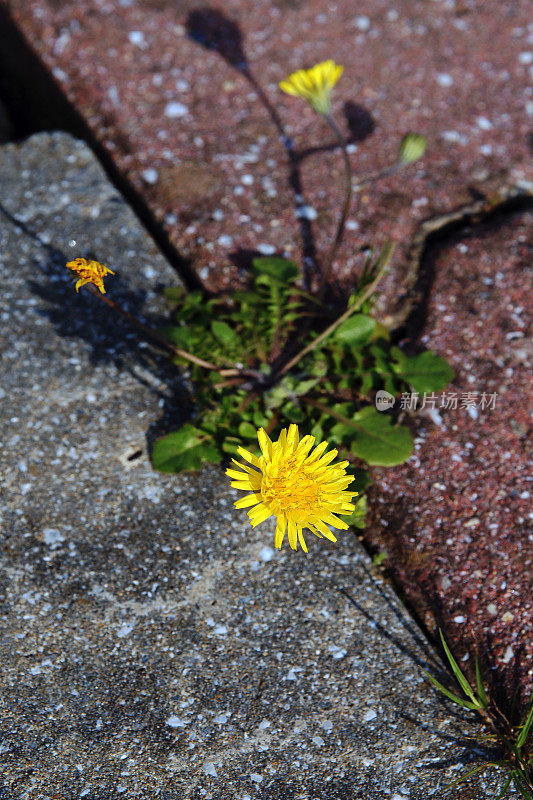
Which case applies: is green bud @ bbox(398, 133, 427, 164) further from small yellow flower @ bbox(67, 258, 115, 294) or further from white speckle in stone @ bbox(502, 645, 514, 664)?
white speckle in stone @ bbox(502, 645, 514, 664)

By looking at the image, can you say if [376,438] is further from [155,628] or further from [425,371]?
[155,628]

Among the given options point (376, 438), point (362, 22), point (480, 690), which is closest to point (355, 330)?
point (376, 438)

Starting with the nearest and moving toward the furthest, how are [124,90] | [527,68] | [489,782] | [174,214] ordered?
[489,782] → [174,214] → [124,90] → [527,68]

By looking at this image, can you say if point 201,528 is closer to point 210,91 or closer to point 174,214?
point 174,214

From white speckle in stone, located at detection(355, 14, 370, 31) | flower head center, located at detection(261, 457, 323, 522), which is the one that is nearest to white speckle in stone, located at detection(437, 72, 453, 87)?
white speckle in stone, located at detection(355, 14, 370, 31)

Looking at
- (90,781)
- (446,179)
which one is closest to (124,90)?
(446,179)

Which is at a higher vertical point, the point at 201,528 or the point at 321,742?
the point at 201,528
